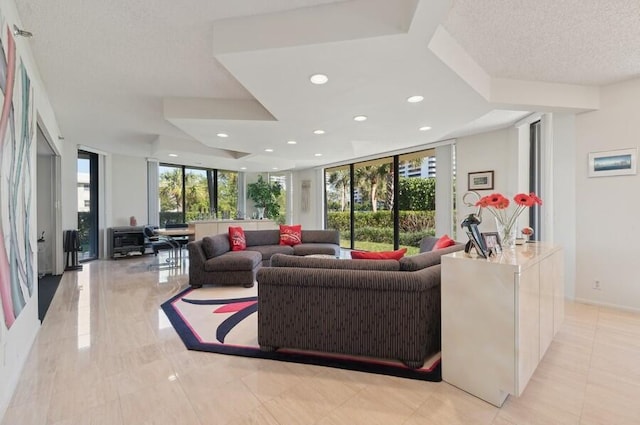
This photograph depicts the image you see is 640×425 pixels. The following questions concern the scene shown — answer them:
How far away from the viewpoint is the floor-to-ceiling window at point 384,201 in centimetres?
652

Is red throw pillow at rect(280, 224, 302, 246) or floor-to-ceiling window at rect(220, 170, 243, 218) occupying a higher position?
floor-to-ceiling window at rect(220, 170, 243, 218)

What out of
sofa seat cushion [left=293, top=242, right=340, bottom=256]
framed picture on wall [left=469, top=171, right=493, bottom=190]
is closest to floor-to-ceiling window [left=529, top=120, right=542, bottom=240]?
framed picture on wall [left=469, top=171, right=493, bottom=190]

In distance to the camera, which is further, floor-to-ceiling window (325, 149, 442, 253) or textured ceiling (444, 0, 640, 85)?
floor-to-ceiling window (325, 149, 442, 253)

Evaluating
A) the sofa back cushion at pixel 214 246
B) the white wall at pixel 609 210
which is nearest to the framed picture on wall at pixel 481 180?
the white wall at pixel 609 210

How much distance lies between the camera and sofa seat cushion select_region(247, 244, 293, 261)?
5.42 m

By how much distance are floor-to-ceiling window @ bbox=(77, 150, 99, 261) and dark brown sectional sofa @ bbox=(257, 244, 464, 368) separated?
6.42 metres

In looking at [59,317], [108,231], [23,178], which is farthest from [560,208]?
[108,231]

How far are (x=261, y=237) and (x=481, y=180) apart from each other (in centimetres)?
426

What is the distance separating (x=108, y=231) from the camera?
698 cm

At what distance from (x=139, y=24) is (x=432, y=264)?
2935 mm

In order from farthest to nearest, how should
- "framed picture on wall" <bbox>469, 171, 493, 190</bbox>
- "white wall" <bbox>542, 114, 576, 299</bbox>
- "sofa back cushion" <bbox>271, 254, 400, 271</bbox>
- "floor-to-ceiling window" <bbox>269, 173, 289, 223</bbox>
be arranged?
1. "floor-to-ceiling window" <bbox>269, 173, 289, 223</bbox>
2. "framed picture on wall" <bbox>469, 171, 493, 190</bbox>
3. "white wall" <bbox>542, 114, 576, 299</bbox>
4. "sofa back cushion" <bbox>271, 254, 400, 271</bbox>

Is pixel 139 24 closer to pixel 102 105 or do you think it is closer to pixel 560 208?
pixel 102 105

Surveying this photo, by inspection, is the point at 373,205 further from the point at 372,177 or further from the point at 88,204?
the point at 88,204

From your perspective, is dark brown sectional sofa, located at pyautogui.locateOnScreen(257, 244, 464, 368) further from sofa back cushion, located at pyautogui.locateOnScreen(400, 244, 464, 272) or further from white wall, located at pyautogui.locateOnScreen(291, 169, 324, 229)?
white wall, located at pyautogui.locateOnScreen(291, 169, 324, 229)
